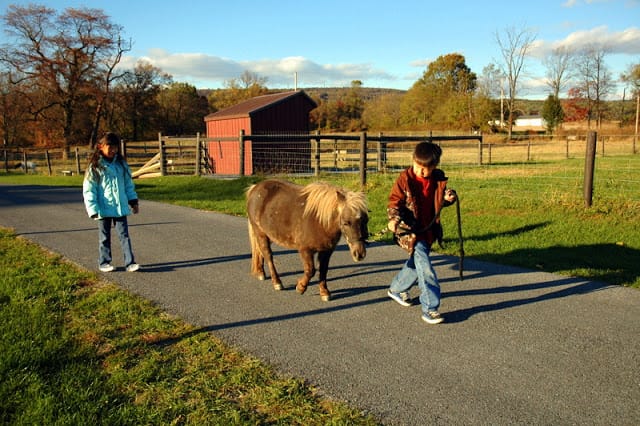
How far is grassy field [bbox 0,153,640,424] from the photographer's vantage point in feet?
10.1

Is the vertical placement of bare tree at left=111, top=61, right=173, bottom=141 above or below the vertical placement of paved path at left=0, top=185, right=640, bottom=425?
above

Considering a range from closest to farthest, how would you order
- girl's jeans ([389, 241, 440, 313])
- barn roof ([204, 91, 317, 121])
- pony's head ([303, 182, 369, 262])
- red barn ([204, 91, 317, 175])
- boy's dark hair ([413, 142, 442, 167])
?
1. boy's dark hair ([413, 142, 442, 167])
2. girl's jeans ([389, 241, 440, 313])
3. pony's head ([303, 182, 369, 262])
4. red barn ([204, 91, 317, 175])
5. barn roof ([204, 91, 317, 121])

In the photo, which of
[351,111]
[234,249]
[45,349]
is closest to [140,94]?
[351,111]

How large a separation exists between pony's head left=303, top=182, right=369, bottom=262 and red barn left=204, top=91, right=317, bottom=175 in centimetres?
1424

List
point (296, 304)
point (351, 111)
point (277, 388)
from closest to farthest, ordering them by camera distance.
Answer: point (277, 388)
point (296, 304)
point (351, 111)

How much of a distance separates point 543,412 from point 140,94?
57.3 m

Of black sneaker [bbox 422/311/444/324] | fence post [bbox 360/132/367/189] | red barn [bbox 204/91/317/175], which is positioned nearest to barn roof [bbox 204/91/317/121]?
red barn [bbox 204/91/317/175]

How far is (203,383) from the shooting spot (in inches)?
135

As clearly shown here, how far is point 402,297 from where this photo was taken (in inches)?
205

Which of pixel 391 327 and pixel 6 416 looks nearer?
pixel 6 416

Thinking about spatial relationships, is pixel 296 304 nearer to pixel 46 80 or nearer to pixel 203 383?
pixel 203 383

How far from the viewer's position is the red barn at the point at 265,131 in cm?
2053

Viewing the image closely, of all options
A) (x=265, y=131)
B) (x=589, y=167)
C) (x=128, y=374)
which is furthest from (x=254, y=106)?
(x=128, y=374)

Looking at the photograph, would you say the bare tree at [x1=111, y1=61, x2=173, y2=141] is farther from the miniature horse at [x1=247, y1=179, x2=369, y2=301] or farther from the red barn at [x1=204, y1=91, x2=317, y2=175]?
the miniature horse at [x1=247, y1=179, x2=369, y2=301]
